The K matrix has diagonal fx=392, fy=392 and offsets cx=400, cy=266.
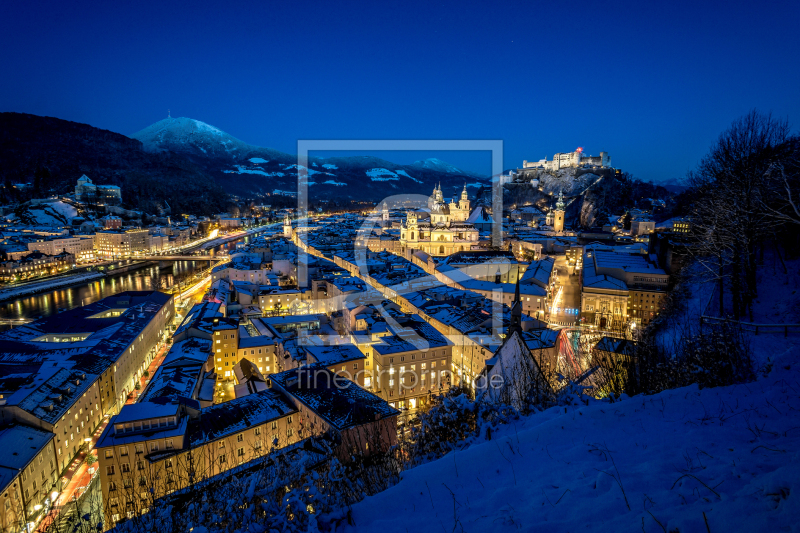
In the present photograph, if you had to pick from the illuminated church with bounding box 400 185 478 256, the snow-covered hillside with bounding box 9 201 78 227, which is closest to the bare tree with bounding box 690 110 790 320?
the illuminated church with bounding box 400 185 478 256

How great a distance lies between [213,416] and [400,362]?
536 cm

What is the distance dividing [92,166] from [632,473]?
307 ft

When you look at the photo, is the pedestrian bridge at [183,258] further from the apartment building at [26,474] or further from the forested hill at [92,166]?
the apartment building at [26,474]

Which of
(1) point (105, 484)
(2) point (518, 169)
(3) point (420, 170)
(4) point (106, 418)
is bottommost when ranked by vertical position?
(4) point (106, 418)

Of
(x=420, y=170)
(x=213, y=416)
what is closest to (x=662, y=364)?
(x=213, y=416)

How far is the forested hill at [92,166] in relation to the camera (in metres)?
62.4

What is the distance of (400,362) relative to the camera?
12.1 meters

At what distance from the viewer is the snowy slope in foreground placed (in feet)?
6.05

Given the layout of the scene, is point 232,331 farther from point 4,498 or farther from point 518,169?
point 518,169

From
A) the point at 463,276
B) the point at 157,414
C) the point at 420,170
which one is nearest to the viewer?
the point at 157,414

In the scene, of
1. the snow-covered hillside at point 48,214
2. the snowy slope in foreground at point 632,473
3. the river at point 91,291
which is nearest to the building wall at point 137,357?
the river at point 91,291

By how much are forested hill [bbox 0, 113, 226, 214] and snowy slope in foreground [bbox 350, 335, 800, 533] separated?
7261 centimetres

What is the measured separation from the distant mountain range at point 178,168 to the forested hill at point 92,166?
0.48 ft

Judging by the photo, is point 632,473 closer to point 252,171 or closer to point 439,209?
point 439,209
